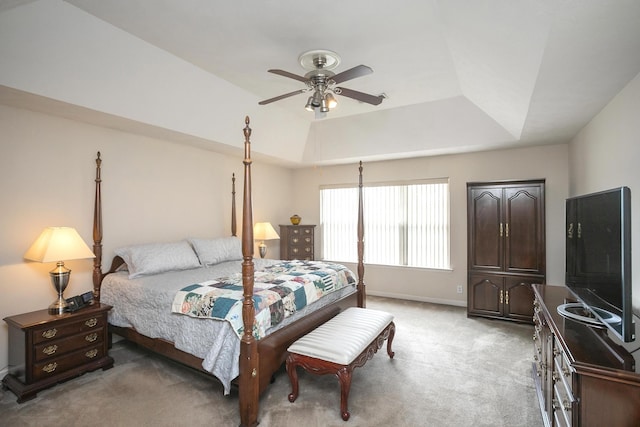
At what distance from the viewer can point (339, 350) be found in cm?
233

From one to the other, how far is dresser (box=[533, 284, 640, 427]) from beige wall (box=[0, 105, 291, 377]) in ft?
12.6

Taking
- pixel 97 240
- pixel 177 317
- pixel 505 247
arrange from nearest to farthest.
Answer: pixel 177 317, pixel 97 240, pixel 505 247

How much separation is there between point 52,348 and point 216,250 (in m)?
1.84

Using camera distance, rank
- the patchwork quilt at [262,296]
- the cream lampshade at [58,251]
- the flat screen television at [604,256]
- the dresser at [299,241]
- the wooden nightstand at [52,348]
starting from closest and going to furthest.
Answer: the flat screen television at [604,256]
the patchwork quilt at [262,296]
the wooden nightstand at [52,348]
the cream lampshade at [58,251]
the dresser at [299,241]

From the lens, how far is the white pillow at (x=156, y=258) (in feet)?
10.9

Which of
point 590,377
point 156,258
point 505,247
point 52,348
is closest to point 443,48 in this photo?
point 590,377

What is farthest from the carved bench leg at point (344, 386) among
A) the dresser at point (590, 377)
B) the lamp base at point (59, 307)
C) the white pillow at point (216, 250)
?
the lamp base at point (59, 307)

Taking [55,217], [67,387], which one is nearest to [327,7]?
[55,217]

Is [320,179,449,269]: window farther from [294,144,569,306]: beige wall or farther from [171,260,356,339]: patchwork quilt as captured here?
[171,260,356,339]: patchwork quilt

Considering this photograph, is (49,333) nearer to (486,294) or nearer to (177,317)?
(177,317)

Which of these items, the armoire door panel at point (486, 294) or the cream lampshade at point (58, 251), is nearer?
the cream lampshade at point (58, 251)

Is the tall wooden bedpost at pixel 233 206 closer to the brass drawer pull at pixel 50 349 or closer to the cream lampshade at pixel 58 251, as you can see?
the cream lampshade at pixel 58 251

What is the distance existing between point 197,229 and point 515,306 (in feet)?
Result: 14.5

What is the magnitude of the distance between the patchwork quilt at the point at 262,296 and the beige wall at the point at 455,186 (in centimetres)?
237
